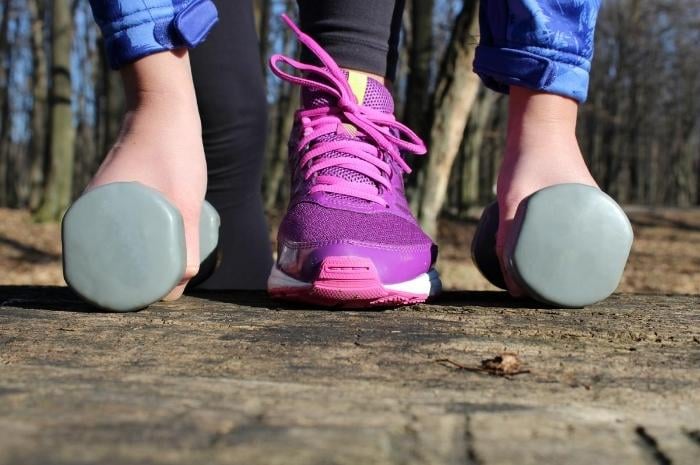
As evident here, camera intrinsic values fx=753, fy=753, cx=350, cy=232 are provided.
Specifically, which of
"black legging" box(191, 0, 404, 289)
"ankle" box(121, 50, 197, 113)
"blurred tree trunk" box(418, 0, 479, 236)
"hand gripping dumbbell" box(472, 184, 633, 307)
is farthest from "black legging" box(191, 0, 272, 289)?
"blurred tree trunk" box(418, 0, 479, 236)


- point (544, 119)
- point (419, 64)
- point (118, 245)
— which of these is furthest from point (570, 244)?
point (419, 64)

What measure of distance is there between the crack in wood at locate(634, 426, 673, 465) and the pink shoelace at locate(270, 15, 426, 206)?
0.65 metres

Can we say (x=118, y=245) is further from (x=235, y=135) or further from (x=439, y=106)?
(x=439, y=106)

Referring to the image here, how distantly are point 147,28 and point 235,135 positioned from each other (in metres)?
0.57

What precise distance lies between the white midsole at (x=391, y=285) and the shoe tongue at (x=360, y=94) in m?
0.27

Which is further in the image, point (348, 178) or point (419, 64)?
point (419, 64)

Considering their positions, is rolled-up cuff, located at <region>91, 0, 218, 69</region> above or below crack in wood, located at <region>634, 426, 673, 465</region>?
above

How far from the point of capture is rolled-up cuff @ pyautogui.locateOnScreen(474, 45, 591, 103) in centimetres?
105

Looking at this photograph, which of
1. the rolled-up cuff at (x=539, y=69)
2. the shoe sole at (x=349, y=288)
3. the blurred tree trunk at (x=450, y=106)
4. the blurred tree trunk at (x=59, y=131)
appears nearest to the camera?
the shoe sole at (x=349, y=288)

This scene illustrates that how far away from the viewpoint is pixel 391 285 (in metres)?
0.99

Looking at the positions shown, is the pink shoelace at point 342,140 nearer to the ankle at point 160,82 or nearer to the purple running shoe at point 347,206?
the purple running shoe at point 347,206

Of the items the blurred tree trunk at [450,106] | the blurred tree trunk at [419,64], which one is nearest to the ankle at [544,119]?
the blurred tree trunk at [450,106]

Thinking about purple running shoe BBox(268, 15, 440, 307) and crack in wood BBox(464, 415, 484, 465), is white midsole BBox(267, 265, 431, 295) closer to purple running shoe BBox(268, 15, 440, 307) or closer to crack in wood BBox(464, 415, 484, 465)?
purple running shoe BBox(268, 15, 440, 307)

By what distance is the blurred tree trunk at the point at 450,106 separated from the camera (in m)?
3.66
